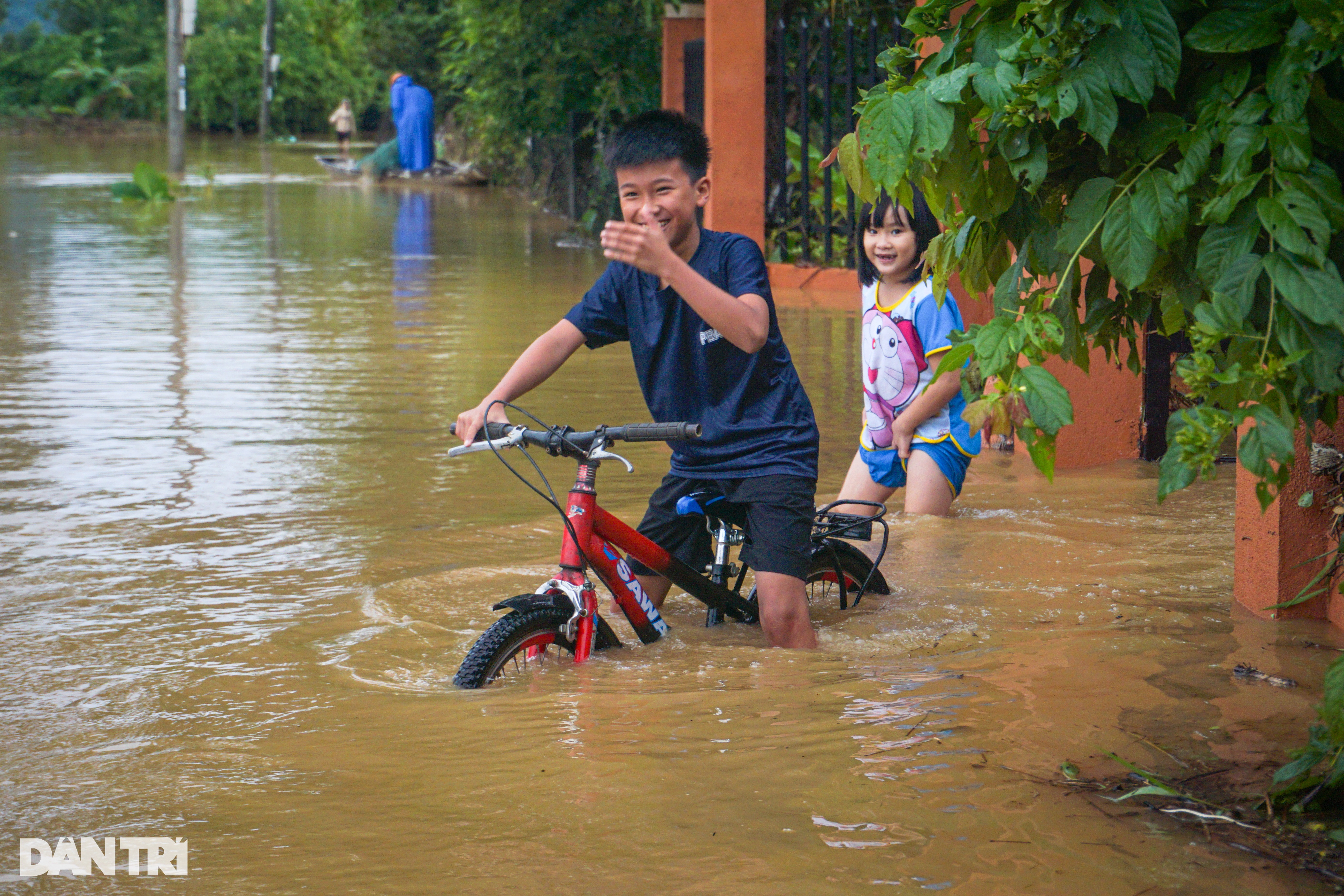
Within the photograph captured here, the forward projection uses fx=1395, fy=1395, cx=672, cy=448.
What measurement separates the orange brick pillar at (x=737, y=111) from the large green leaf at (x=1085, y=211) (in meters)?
9.19

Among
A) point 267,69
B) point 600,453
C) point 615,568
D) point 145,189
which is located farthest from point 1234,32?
point 267,69

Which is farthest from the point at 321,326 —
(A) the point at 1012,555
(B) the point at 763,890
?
(B) the point at 763,890

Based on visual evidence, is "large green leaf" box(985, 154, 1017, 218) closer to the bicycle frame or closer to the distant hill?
the bicycle frame

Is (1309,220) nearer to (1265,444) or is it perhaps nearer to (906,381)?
(1265,444)

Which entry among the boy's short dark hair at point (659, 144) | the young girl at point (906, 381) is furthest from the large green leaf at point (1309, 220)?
the young girl at point (906, 381)

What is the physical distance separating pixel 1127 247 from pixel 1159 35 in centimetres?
36

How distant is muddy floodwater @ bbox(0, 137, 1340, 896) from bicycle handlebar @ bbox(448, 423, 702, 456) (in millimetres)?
641

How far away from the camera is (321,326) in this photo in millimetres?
11078

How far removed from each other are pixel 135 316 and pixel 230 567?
6.94 meters

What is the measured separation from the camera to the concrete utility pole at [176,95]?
98.8 feet

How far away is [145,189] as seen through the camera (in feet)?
75.9

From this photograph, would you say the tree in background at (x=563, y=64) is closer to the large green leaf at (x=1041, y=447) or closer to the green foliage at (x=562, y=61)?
the green foliage at (x=562, y=61)

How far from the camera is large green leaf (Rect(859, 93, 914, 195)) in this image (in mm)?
2486

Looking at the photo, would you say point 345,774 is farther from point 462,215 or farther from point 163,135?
point 163,135
